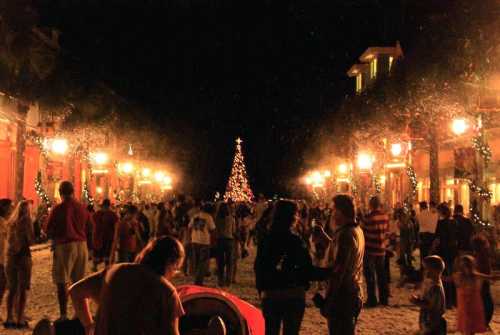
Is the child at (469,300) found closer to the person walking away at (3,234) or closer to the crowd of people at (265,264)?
the crowd of people at (265,264)

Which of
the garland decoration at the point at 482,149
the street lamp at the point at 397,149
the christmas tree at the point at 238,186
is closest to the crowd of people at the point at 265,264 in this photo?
the garland decoration at the point at 482,149

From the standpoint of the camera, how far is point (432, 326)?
7.44 meters

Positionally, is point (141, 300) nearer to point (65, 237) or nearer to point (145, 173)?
point (65, 237)

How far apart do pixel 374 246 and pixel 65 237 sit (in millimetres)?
5075

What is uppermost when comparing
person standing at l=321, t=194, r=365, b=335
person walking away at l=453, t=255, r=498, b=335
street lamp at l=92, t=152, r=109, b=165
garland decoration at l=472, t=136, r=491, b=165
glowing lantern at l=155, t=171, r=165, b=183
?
glowing lantern at l=155, t=171, r=165, b=183

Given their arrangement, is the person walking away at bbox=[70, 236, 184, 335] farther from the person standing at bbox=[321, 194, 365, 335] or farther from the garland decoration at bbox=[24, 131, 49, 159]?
the garland decoration at bbox=[24, 131, 49, 159]

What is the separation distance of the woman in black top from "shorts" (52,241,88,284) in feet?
15.6

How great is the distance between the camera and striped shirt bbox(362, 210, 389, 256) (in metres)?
11.6

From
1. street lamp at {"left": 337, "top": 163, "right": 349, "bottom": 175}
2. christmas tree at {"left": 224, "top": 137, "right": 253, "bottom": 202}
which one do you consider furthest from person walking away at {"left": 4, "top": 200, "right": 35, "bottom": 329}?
christmas tree at {"left": 224, "top": 137, "right": 253, "bottom": 202}

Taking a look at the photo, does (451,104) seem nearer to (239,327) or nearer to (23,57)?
(23,57)

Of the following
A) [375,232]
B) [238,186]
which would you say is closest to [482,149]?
[375,232]

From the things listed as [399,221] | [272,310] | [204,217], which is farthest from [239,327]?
[399,221]

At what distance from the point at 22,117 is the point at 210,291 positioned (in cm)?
2028

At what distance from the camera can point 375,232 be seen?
459 inches
